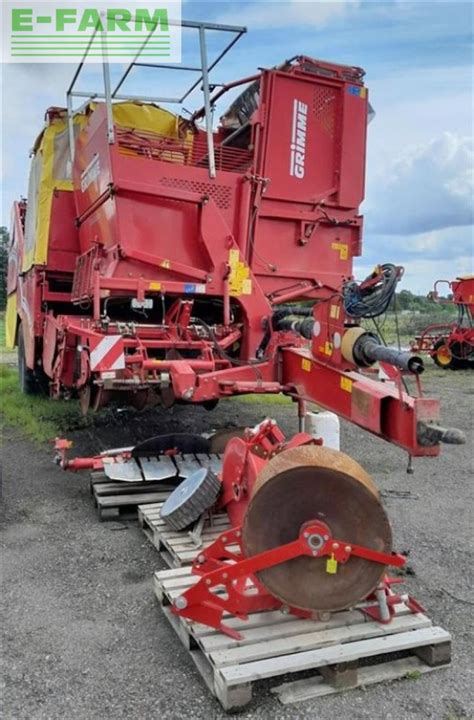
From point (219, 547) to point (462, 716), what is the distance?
115cm

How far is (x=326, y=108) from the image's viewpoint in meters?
5.79

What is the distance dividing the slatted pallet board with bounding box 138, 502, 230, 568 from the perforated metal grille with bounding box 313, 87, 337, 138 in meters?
3.66

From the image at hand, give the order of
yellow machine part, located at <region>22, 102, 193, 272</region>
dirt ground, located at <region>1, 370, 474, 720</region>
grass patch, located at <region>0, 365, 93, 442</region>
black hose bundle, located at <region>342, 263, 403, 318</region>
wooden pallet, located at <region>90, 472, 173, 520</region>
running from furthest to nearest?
grass patch, located at <region>0, 365, 93, 442</region>, yellow machine part, located at <region>22, 102, 193, 272</region>, wooden pallet, located at <region>90, 472, 173, 520</region>, black hose bundle, located at <region>342, 263, 403, 318</region>, dirt ground, located at <region>1, 370, 474, 720</region>

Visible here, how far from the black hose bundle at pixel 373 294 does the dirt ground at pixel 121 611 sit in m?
1.50

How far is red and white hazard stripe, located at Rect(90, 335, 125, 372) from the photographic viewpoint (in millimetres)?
4523

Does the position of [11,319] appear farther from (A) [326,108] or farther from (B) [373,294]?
(B) [373,294]

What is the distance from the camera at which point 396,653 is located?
281cm

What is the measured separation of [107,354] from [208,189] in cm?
167

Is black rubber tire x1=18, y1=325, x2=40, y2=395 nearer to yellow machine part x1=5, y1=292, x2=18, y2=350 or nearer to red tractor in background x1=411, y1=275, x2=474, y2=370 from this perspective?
yellow machine part x1=5, y1=292, x2=18, y2=350

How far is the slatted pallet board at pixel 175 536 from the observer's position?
3.55 m

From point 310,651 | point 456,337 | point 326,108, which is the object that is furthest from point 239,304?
point 456,337

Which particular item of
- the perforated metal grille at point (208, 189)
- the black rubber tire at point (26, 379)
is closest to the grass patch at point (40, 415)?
the black rubber tire at point (26, 379)

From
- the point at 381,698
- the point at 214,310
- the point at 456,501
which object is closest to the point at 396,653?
the point at 381,698

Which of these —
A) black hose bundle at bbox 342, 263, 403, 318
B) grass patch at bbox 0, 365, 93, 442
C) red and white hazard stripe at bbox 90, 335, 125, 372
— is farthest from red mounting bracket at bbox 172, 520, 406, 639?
grass patch at bbox 0, 365, 93, 442
